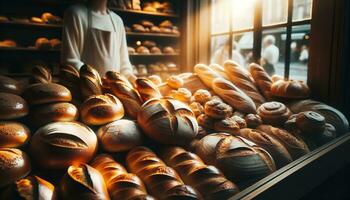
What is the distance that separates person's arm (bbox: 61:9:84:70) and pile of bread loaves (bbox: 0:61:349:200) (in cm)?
119

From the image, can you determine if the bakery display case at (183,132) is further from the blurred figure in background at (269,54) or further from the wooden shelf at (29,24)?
the wooden shelf at (29,24)

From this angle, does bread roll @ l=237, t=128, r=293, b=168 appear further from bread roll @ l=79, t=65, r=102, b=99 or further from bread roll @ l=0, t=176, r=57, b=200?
bread roll @ l=0, t=176, r=57, b=200

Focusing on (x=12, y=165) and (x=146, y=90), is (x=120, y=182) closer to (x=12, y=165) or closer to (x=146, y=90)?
(x=12, y=165)

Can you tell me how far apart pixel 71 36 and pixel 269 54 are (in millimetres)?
1823

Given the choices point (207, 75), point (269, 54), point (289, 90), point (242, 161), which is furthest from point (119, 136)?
point (269, 54)

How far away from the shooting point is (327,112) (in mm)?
1457

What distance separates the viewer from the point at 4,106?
32.5 inches

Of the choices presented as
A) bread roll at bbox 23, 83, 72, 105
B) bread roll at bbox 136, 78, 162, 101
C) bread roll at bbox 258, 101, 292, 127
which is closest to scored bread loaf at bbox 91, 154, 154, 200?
bread roll at bbox 23, 83, 72, 105

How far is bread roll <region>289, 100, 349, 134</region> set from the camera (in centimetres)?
140

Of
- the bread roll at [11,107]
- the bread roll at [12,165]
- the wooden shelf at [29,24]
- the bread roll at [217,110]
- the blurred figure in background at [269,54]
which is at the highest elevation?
the wooden shelf at [29,24]

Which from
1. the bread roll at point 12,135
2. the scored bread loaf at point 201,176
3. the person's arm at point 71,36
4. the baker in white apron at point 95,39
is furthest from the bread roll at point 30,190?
the person's arm at point 71,36

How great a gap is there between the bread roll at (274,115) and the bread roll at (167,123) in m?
0.45

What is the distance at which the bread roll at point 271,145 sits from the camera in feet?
3.41

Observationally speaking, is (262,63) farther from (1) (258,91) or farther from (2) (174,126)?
(2) (174,126)
